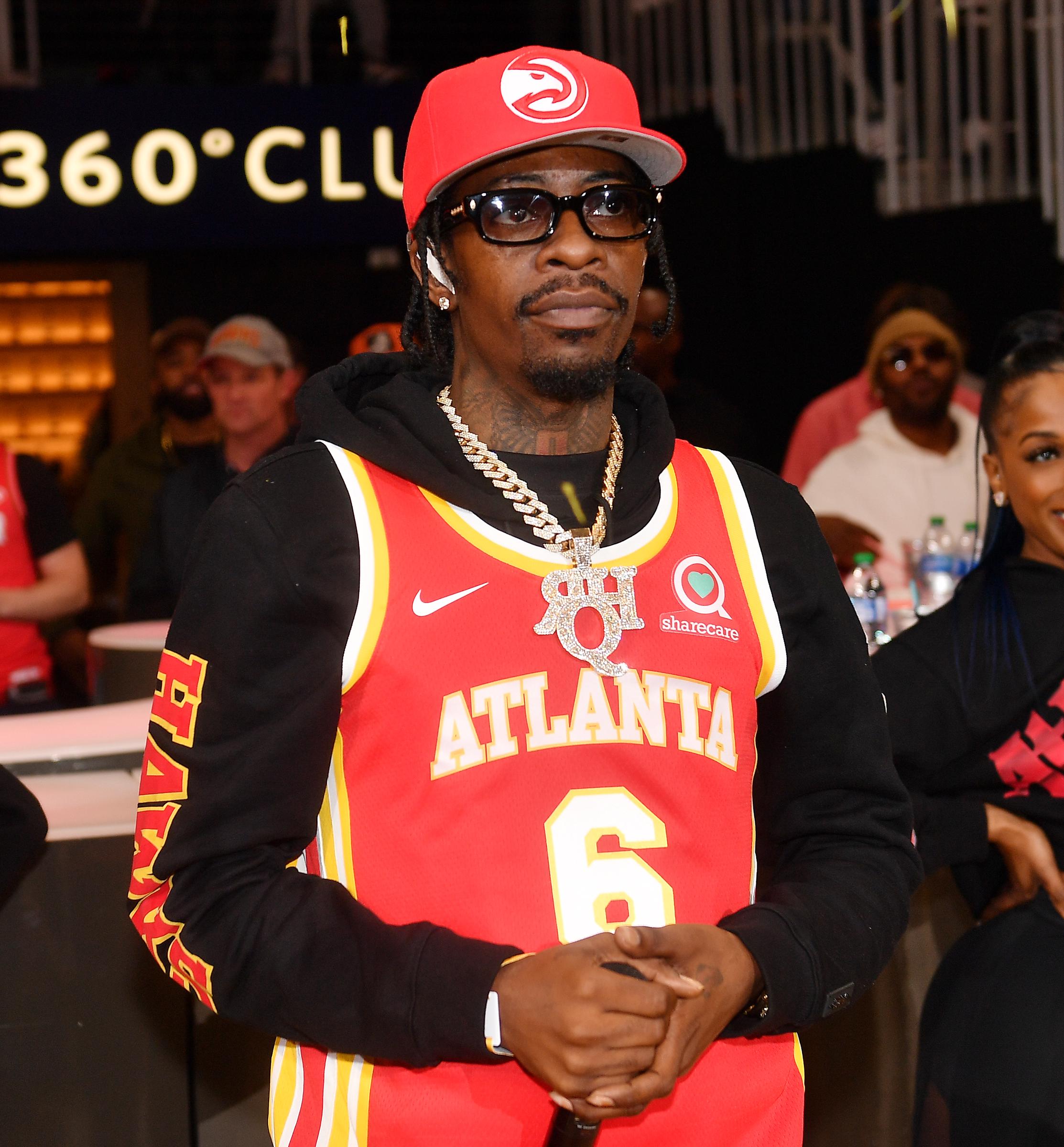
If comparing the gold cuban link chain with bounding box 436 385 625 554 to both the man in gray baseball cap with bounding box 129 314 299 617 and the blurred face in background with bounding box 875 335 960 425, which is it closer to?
the man in gray baseball cap with bounding box 129 314 299 617

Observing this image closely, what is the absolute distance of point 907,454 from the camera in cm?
459

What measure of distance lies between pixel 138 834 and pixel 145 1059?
1.00m

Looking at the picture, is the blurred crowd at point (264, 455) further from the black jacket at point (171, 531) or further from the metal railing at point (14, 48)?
the metal railing at point (14, 48)

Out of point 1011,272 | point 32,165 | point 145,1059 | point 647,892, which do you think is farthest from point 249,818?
point 1011,272

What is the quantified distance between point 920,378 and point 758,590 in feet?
11.1

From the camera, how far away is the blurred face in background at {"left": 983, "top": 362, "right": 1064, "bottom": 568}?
2.25 m

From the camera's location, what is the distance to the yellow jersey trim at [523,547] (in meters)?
1.40

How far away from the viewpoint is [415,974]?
125 centimetres

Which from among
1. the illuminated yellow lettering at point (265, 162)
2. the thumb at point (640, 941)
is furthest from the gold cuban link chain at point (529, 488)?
the illuminated yellow lettering at point (265, 162)

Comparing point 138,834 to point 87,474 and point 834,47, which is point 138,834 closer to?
point 87,474

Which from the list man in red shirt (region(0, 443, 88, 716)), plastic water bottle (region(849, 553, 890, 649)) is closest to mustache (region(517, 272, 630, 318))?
plastic water bottle (region(849, 553, 890, 649))

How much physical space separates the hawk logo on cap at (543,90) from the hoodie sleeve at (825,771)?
16.8 inches

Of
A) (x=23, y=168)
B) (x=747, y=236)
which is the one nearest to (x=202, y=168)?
(x=23, y=168)

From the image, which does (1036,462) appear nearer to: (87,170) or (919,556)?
(919,556)
